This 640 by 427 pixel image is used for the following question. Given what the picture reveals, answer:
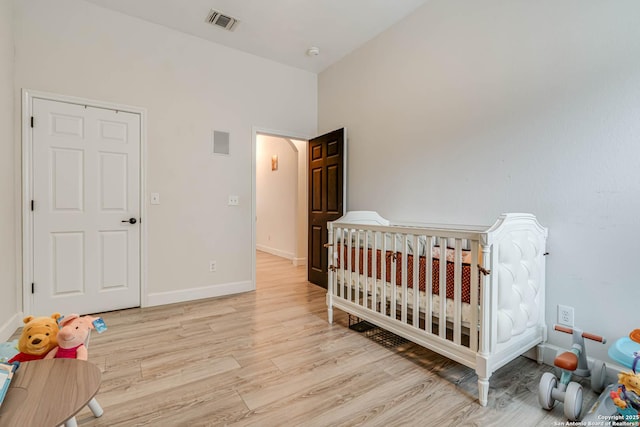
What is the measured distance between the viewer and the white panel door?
8.44ft

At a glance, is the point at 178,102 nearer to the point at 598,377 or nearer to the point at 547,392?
the point at 547,392

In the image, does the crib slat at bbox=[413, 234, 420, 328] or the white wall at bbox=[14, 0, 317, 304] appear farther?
the white wall at bbox=[14, 0, 317, 304]

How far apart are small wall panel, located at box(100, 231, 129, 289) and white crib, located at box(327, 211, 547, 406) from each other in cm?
223

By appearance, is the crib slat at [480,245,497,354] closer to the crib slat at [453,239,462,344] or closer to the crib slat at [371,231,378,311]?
the crib slat at [453,239,462,344]

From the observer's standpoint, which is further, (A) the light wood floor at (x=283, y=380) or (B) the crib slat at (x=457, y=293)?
(B) the crib slat at (x=457, y=293)

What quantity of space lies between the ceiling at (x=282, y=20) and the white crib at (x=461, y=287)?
208 cm

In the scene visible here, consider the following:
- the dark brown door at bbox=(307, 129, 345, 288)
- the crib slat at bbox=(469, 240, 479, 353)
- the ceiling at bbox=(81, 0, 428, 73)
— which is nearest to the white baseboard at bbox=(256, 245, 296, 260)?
the dark brown door at bbox=(307, 129, 345, 288)

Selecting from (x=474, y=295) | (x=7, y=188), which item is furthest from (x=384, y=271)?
(x=7, y=188)

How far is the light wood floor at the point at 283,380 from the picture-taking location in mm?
1424

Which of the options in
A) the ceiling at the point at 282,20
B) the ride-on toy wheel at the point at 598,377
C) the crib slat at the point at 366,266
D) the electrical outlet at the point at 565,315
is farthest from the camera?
the ceiling at the point at 282,20

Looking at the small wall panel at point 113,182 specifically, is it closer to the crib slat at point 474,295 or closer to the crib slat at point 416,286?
the crib slat at point 416,286

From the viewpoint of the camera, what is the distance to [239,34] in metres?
3.18

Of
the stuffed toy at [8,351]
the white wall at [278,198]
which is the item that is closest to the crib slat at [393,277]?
the stuffed toy at [8,351]

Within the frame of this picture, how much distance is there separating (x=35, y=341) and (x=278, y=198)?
4.85 meters
